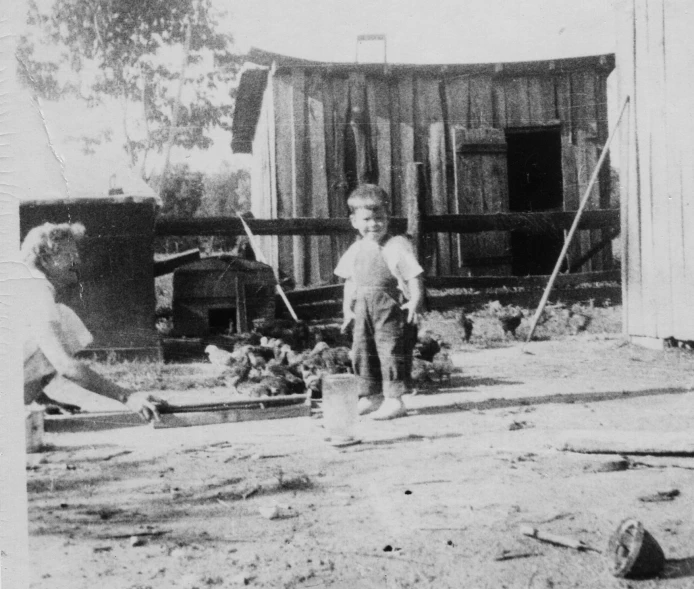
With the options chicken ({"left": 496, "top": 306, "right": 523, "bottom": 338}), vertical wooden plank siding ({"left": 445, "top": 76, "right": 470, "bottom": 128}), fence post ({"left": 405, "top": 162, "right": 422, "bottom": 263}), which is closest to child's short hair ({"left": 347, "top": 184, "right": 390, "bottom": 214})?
fence post ({"left": 405, "top": 162, "right": 422, "bottom": 263})

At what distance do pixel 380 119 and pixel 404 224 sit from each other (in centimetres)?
165

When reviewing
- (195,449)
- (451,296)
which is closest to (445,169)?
(451,296)

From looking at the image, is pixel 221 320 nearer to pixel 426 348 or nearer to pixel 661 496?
pixel 426 348

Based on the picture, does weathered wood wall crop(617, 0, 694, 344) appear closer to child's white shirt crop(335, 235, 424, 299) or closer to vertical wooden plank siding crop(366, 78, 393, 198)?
child's white shirt crop(335, 235, 424, 299)

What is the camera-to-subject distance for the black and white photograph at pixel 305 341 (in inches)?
68.0

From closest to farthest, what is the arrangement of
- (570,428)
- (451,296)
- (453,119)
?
(570,428), (451,296), (453,119)

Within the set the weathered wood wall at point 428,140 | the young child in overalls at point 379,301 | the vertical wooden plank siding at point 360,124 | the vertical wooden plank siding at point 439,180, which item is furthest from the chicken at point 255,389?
the vertical wooden plank siding at point 439,180

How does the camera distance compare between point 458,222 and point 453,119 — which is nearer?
point 458,222

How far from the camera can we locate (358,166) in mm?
6113

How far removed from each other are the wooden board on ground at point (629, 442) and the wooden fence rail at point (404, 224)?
8.56 feet

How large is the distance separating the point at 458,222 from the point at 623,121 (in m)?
1.30

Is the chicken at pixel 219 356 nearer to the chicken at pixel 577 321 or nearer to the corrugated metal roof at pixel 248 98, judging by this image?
the corrugated metal roof at pixel 248 98

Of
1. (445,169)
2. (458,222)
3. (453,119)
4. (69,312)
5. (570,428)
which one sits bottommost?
(570,428)

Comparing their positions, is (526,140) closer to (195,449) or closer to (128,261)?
(128,261)
